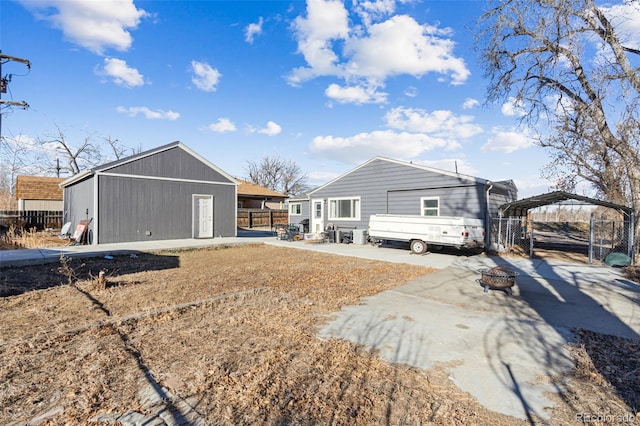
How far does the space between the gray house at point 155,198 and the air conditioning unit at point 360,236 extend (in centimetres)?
694

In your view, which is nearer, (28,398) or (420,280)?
(28,398)

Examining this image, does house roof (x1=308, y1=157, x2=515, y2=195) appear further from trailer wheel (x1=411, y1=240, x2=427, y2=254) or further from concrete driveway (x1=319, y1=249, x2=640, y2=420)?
concrete driveway (x1=319, y1=249, x2=640, y2=420)

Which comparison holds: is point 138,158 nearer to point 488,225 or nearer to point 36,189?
point 488,225

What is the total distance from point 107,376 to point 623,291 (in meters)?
8.95

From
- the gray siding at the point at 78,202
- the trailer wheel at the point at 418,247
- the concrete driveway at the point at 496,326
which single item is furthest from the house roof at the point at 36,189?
the concrete driveway at the point at 496,326

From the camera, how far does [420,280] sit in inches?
293

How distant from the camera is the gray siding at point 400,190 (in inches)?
494

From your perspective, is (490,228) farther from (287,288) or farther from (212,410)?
(212,410)

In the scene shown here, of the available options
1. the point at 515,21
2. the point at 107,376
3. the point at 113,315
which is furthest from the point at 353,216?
the point at 107,376

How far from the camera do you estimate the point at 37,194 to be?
23.9 metres

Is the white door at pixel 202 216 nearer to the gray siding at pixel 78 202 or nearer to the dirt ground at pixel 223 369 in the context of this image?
the gray siding at pixel 78 202

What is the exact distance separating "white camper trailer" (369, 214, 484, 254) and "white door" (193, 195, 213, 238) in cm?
866

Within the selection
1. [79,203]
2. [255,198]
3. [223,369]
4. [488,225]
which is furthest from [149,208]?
[255,198]

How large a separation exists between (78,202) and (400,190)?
1572cm
